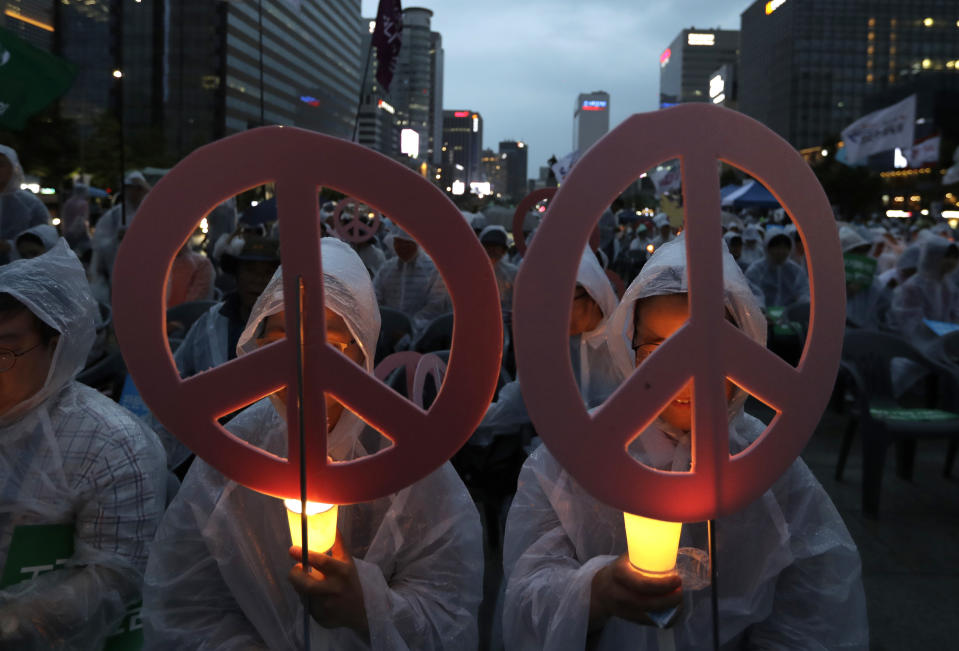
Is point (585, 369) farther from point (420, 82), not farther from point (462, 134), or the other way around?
point (462, 134)

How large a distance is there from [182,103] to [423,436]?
7632 cm

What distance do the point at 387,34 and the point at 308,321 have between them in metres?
10.4

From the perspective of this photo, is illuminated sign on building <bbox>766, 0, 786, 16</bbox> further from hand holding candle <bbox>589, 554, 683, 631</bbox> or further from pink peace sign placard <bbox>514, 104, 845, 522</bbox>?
hand holding candle <bbox>589, 554, 683, 631</bbox>

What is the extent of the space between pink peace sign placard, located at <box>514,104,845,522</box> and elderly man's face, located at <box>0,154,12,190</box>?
5.96 metres

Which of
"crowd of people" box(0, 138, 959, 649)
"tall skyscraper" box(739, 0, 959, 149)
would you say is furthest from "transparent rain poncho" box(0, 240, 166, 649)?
"tall skyscraper" box(739, 0, 959, 149)

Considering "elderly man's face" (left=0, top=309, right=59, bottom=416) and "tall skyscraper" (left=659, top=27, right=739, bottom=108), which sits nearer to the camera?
"elderly man's face" (left=0, top=309, right=59, bottom=416)

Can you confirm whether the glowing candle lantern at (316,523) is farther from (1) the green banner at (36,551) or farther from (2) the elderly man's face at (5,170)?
(2) the elderly man's face at (5,170)

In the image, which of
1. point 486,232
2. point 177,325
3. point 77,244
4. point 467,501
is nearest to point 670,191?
point 486,232

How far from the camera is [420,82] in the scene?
432 feet

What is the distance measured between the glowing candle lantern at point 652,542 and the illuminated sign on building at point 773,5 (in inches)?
134

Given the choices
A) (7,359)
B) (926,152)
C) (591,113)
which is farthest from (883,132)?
(591,113)

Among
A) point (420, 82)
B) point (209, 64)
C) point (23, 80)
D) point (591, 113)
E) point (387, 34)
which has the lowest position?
point (23, 80)

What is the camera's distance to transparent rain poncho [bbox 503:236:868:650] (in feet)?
4.64

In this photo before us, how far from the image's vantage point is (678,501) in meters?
1.02
